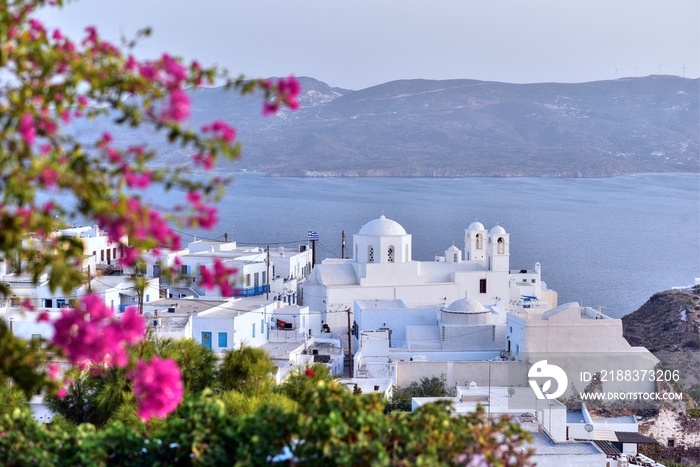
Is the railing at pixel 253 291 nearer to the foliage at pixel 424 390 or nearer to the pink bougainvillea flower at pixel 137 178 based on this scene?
the foliage at pixel 424 390

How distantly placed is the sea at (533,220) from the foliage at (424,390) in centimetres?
2808

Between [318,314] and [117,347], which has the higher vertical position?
[117,347]

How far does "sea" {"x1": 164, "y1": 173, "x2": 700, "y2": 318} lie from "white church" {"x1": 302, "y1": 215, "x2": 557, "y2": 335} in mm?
17331

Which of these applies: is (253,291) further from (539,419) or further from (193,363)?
(193,363)

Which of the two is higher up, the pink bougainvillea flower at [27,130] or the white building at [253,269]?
the pink bougainvillea flower at [27,130]

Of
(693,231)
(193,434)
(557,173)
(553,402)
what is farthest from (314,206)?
(193,434)

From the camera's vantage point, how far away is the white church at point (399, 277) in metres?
29.5

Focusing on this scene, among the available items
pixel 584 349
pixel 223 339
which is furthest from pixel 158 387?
pixel 584 349

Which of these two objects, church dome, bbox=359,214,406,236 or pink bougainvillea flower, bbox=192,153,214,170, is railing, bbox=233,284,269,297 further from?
pink bougainvillea flower, bbox=192,153,214,170

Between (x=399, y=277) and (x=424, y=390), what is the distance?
10.3m

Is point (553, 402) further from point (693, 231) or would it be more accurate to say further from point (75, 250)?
point (693, 231)

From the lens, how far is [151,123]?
12.2ft

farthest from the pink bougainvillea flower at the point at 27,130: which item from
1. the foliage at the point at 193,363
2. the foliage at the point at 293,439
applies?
the foliage at the point at 193,363

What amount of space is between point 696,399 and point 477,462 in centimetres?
1813
